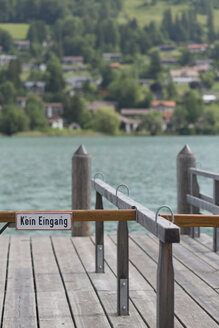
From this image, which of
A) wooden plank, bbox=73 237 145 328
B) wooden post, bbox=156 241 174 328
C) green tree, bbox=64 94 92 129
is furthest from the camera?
green tree, bbox=64 94 92 129

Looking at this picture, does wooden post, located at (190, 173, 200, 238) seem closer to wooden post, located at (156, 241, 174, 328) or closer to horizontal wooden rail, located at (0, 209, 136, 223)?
horizontal wooden rail, located at (0, 209, 136, 223)

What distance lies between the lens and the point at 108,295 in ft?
19.7

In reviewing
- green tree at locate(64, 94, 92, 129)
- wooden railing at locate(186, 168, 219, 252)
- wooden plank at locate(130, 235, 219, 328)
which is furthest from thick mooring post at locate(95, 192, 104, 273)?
green tree at locate(64, 94, 92, 129)

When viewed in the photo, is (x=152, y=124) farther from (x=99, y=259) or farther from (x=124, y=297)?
(x=124, y=297)

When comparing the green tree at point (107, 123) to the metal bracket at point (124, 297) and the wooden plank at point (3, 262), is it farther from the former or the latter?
the metal bracket at point (124, 297)

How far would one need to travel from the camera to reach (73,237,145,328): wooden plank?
203 inches

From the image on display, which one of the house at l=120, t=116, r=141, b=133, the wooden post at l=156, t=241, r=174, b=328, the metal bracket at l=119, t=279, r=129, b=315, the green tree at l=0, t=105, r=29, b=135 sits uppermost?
the wooden post at l=156, t=241, r=174, b=328

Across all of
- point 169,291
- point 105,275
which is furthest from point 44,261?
point 169,291

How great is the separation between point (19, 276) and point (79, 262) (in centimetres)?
91

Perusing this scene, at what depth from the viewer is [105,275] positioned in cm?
686

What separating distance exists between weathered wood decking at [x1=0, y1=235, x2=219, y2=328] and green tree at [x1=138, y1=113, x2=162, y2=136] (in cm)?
16637

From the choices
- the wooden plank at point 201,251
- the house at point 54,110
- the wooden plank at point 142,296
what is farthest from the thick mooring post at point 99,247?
the house at point 54,110

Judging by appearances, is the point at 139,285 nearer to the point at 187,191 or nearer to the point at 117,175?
the point at 187,191

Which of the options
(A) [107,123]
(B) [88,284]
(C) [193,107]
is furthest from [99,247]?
(C) [193,107]
